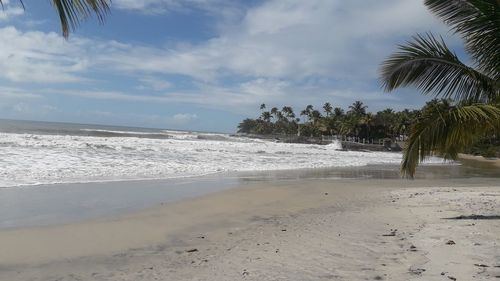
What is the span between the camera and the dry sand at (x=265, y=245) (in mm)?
5312

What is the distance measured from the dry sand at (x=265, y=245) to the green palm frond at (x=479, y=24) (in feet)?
8.98

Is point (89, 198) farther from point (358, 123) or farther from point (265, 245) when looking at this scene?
point (358, 123)

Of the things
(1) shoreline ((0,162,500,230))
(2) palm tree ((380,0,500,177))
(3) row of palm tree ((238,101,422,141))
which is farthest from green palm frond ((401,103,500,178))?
(3) row of palm tree ((238,101,422,141))

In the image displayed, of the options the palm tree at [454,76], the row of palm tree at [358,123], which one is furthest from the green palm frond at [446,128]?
the row of palm tree at [358,123]

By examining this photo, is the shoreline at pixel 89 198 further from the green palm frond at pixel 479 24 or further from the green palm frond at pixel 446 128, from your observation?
the green palm frond at pixel 479 24

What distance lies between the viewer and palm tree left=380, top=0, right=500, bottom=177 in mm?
7422

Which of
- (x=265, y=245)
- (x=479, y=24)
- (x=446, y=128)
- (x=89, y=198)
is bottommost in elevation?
(x=89, y=198)

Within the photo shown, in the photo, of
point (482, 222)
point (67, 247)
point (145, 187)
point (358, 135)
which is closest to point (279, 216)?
point (482, 222)

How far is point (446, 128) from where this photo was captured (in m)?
7.57

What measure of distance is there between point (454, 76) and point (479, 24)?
3.03 ft

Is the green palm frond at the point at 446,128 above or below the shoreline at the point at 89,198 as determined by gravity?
above

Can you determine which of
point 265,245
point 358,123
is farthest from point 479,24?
point 358,123

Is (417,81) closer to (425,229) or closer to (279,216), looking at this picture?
(425,229)

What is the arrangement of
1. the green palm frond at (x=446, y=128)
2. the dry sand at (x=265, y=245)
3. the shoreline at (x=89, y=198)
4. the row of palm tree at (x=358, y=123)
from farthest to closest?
the row of palm tree at (x=358, y=123)
the shoreline at (x=89, y=198)
the green palm frond at (x=446, y=128)
the dry sand at (x=265, y=245)
